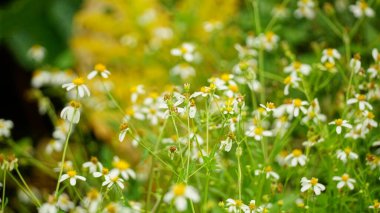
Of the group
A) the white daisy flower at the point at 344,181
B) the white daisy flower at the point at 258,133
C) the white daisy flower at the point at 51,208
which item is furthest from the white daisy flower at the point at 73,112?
the white daisy flower at the point at 344,181

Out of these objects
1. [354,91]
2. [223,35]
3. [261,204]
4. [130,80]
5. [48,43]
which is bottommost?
[261,204]

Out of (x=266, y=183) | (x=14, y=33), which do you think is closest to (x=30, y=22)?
(x=14, y=33)

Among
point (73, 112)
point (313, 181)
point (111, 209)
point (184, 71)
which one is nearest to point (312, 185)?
point (313, 181)

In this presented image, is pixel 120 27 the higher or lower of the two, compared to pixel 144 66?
higher

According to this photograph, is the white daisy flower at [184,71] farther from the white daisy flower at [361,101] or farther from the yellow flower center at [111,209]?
the yellow flower center at [111,209]

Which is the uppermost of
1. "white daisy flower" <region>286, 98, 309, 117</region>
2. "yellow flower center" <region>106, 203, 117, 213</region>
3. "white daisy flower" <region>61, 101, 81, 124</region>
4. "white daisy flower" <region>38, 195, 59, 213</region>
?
"white daisy flower" <region>286, 98, 309, 117</region>

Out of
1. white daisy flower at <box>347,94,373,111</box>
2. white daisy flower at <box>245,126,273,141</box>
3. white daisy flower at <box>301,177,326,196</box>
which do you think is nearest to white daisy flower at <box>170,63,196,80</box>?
white daisy flower at <box>245,126,273,141</box>

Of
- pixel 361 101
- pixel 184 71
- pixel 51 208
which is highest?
pixel 184 71

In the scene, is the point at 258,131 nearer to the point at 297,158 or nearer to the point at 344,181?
the point at 297,158

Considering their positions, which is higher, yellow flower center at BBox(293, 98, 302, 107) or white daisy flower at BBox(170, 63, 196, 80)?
white daisy flower at BBox(170, 63, 196, 80)

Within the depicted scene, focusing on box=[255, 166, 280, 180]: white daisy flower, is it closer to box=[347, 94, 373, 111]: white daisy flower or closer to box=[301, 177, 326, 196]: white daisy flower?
box=[301, 177, 326, 196]: white daisy flower

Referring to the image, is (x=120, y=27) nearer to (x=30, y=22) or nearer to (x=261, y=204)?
(x=30, y=22)
